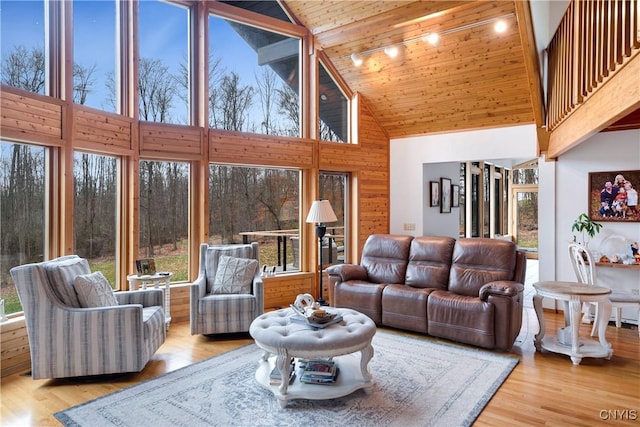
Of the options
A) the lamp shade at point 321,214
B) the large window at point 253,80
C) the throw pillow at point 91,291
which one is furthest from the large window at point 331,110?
the throw pillow at point 91,291

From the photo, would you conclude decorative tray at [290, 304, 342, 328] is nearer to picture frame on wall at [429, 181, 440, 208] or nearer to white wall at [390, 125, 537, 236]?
white wall at [390, 125, 537, 236]

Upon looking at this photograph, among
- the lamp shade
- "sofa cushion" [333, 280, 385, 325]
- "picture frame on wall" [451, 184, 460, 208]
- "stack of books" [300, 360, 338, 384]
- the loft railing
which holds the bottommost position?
"stack of books" [300, 360, 338, 384]

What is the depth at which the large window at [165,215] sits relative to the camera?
4.80 meters

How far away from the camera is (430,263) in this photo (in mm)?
4695

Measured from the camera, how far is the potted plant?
190 inches

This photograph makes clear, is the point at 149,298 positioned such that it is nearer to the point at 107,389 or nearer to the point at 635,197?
the point at 107,389

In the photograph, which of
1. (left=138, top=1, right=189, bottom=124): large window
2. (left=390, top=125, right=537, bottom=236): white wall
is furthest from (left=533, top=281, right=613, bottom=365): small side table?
(left=138, top=1, right=189, bottom=124): large window

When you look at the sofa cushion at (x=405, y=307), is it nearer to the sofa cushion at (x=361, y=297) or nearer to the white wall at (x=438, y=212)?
the sofa cushion at (x=361, y=297)

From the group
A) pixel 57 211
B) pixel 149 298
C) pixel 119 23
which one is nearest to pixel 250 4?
pixel 119 23

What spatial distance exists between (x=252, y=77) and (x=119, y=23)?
1781 millimetres

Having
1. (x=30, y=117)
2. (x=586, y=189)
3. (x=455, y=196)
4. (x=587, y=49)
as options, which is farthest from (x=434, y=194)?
(x=30, y=117)

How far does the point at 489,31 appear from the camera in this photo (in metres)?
4.66

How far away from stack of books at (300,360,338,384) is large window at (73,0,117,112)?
3.57 m

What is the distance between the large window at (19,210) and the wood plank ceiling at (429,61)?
13.1 ft
